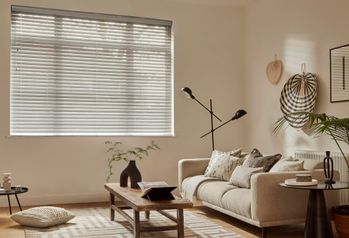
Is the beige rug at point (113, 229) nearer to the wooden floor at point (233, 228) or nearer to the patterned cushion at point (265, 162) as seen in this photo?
the wooden floor at point (233, 228)

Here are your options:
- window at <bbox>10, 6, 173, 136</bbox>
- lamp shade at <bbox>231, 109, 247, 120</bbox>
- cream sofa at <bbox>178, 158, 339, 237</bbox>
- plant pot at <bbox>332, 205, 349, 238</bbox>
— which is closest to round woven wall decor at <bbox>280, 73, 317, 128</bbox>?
lamp shade at <bbox>231, 109, 247, 120</bbox>

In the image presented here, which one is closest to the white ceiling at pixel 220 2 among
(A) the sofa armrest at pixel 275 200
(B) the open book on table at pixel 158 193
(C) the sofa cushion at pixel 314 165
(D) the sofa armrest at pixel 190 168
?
(D) the sofa armrest at pixel 190 168

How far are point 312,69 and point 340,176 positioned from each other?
1269 millimetres

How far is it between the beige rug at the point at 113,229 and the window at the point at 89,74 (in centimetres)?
153

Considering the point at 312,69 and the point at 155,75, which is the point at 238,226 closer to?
the point at 312,69

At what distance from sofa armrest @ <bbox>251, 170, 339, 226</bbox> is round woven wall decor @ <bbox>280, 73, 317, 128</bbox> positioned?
1312 millimetres

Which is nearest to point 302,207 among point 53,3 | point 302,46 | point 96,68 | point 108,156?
point 302,46

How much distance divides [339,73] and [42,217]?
10.9 ft

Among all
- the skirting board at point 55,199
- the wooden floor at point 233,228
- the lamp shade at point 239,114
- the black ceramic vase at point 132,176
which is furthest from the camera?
the lamp shade at point 239,114

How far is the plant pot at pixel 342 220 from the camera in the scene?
11.5 feet

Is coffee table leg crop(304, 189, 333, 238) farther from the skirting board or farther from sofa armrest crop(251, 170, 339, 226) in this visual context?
the skirting board

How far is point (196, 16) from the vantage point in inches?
248

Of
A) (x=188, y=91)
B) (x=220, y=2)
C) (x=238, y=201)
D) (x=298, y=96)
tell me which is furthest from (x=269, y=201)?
(x=220, y=2)

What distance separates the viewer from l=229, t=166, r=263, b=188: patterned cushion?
422cm
